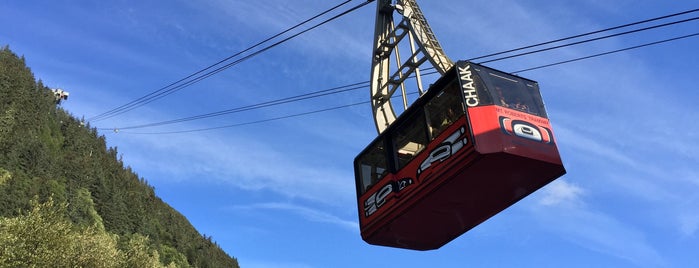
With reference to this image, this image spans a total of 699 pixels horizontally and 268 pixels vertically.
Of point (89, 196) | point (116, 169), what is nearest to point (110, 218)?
point (89, 196)

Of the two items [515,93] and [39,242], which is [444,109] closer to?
[515,93]

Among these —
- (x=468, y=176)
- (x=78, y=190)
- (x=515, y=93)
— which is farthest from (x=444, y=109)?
(x=78, y=190)

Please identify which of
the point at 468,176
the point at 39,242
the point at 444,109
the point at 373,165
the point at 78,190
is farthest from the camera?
the point at 78,190

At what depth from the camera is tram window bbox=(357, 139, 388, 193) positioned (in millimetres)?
12547

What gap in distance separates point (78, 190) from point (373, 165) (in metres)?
74.8

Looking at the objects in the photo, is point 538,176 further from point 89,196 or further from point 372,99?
point 89,196

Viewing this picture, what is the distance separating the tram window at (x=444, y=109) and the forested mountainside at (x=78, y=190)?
63.3ft

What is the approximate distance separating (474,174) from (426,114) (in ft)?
6.11

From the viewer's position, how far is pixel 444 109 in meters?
11.3

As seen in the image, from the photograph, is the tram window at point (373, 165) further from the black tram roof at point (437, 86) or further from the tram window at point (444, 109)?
the tram window at point (444, 109)

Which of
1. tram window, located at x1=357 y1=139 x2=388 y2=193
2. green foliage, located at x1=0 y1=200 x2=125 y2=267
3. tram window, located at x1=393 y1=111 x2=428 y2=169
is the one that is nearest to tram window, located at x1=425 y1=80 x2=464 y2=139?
tram window, located at x1=393 y1=111 x2=428 y2=169

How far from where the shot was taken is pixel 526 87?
448 inches

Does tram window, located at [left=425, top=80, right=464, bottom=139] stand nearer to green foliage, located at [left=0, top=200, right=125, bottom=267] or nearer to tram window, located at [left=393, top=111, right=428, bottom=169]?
tram window, located at [left=393, top=111, right=428, bottom=169]

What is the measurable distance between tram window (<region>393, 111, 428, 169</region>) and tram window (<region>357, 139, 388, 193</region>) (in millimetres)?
405
